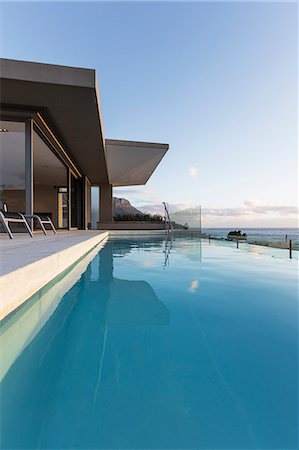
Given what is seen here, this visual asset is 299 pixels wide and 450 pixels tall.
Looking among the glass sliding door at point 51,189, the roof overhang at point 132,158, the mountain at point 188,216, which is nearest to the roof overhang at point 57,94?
the roof overhang at point 132,158

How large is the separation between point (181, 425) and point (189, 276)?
253 centimetres

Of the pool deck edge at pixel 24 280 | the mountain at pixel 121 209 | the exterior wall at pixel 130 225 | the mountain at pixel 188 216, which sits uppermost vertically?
the mountain at pixel 121 209

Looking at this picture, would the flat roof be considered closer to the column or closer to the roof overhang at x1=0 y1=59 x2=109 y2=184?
the roof overhang at x1=0 y1=59 x2=109 y2=184

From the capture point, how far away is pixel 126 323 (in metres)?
1.88

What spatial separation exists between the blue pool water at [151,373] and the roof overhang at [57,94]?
166 inches

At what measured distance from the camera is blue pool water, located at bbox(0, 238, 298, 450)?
94 centimetres

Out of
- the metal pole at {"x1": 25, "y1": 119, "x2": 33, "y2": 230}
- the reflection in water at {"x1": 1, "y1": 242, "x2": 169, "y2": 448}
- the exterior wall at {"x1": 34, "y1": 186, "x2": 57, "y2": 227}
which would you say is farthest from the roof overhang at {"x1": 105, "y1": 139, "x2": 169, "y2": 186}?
the reflection in water at {"x1": 1, "y1": 242, "x2": 169, "y2": 448}

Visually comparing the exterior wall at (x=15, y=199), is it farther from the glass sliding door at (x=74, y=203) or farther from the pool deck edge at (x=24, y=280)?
the pool deck edge at (x=24, y=280)

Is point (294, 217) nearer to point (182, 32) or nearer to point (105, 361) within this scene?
point (182, 32)

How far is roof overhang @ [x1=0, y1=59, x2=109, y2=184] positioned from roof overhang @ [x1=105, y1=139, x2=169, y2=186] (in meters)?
3.09

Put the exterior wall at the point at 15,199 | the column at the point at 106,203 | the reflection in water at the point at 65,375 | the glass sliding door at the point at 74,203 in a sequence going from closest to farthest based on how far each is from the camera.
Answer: the reflection in water at the point at 65,375 → the glass sliding door at the point at 74,203 → the exterior wall at the point at 15,199 → the column at the point at 106,203

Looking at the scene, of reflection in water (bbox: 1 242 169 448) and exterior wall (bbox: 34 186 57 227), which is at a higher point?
exterior wall (bbox: 34 186 57 227)

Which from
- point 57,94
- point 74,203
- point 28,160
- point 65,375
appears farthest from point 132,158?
point 65,375

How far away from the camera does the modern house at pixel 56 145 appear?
16.9ft
